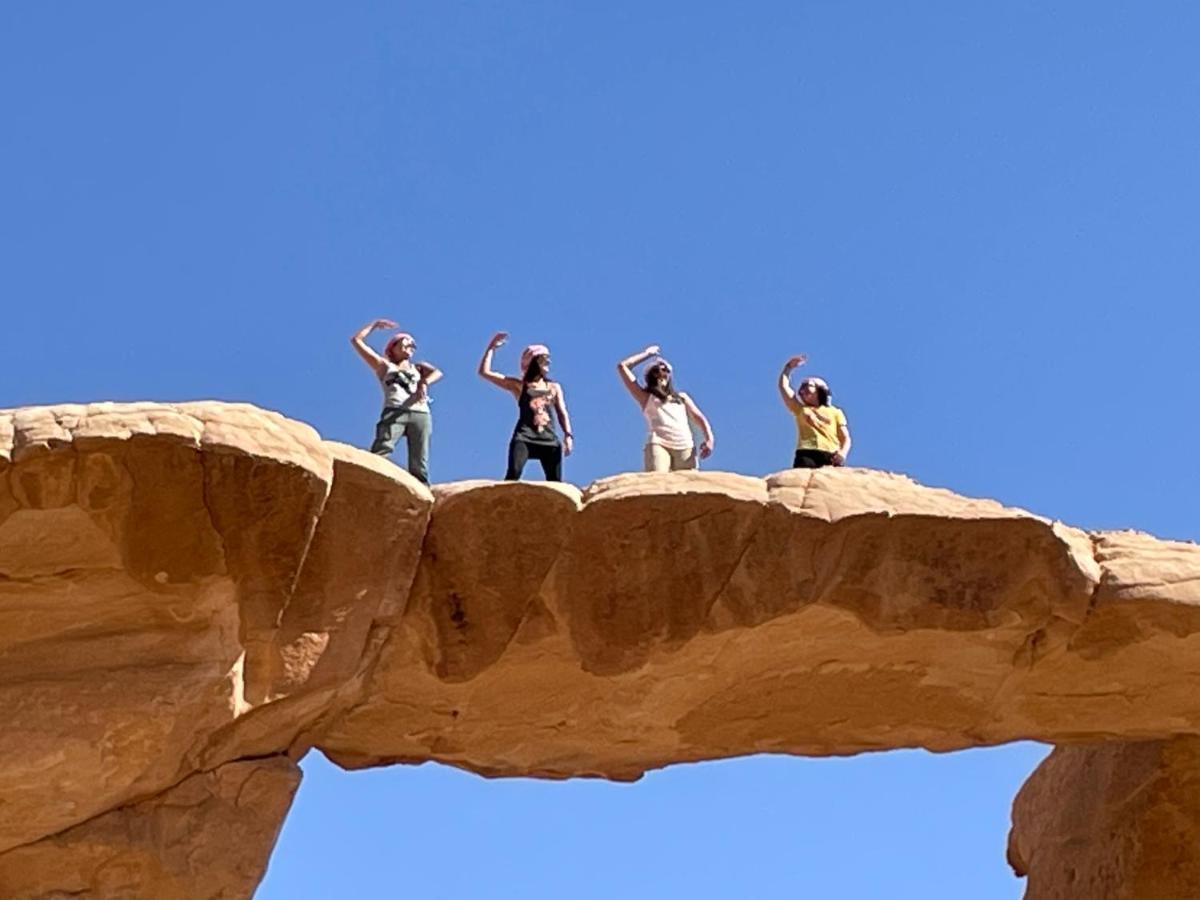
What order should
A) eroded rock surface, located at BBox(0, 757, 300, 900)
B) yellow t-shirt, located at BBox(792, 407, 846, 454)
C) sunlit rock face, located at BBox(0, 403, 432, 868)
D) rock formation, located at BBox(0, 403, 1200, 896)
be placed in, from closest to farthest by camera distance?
sunlit rock face, located at BBox(0, 403, 432, 868) → rock formation, located at BBox(0, 403, 1200, 896) → eroded rock surface, located at BBox(0, 757, 300, 900) → yellow t-shirt, located at BBox(792, 407, 846, 454)

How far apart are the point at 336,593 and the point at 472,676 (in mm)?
590

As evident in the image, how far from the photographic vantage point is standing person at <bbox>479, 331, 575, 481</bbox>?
305 inches

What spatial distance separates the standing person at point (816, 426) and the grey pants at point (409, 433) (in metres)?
1.54

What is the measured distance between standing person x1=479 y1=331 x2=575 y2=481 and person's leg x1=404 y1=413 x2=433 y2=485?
34 cm

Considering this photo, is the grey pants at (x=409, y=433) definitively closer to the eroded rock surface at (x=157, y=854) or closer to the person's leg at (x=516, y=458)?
the person's leg at (x=516, y=458)

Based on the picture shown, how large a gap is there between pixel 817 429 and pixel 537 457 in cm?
120

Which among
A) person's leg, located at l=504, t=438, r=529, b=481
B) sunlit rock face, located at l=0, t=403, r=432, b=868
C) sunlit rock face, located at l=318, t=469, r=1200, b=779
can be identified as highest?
person's leg, located at l=504, t=438, r=529, b=481

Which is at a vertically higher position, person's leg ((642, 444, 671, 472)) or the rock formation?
person's leg ((642, 444, 671, 472))

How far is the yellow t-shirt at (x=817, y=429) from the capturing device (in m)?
8.12

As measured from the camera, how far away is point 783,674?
7109 mm

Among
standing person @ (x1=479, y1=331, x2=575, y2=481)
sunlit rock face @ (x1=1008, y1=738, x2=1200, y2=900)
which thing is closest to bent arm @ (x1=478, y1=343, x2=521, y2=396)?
standing person @ (x1=479, y1=331, x2=575, y2=481)

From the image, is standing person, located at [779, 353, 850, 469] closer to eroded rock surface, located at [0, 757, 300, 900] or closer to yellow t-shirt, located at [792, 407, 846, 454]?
yellow t-shirt, located at [792, 407, 846, 454]

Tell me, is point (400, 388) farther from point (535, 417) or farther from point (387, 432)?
point (535, 417)

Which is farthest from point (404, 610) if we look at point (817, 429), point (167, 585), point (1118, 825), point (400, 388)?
point (1118, 825)
